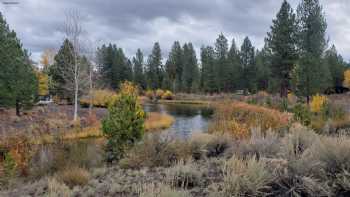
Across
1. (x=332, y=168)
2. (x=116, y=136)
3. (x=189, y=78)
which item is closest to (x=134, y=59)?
(x=189, y=78)

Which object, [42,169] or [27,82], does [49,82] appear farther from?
[42,169]

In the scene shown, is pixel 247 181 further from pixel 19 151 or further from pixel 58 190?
pixel 19 151

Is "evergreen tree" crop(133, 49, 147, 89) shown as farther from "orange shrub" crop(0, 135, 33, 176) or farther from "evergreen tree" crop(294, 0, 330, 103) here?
"orange shrub" crop(0, 135, 33, 176)

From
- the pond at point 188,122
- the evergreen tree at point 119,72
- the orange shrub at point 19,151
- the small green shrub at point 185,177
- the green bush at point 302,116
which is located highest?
the evergreen tree at point 119,72

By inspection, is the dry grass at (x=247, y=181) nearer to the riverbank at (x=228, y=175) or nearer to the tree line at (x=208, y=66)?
the riverbank at (x=228, y=175)

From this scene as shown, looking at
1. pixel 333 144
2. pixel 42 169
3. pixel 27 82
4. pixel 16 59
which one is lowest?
pixel 42 169

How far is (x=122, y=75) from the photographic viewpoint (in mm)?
63219

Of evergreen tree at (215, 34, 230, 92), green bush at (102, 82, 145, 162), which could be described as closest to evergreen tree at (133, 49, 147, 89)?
evergreen tree at (215, 34, 230, 92)

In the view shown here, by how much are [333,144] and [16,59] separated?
71.4ft

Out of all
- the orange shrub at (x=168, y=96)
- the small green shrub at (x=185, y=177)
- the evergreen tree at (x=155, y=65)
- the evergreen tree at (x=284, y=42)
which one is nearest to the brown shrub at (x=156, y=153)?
the small green shrub at (x=185, y=177)

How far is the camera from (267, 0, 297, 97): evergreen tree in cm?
3189

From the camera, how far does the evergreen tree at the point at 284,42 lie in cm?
3189

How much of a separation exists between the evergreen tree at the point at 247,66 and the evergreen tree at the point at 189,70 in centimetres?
1069

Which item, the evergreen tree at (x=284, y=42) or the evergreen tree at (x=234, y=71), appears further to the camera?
the evergreen tree at (x=234, y=71)
